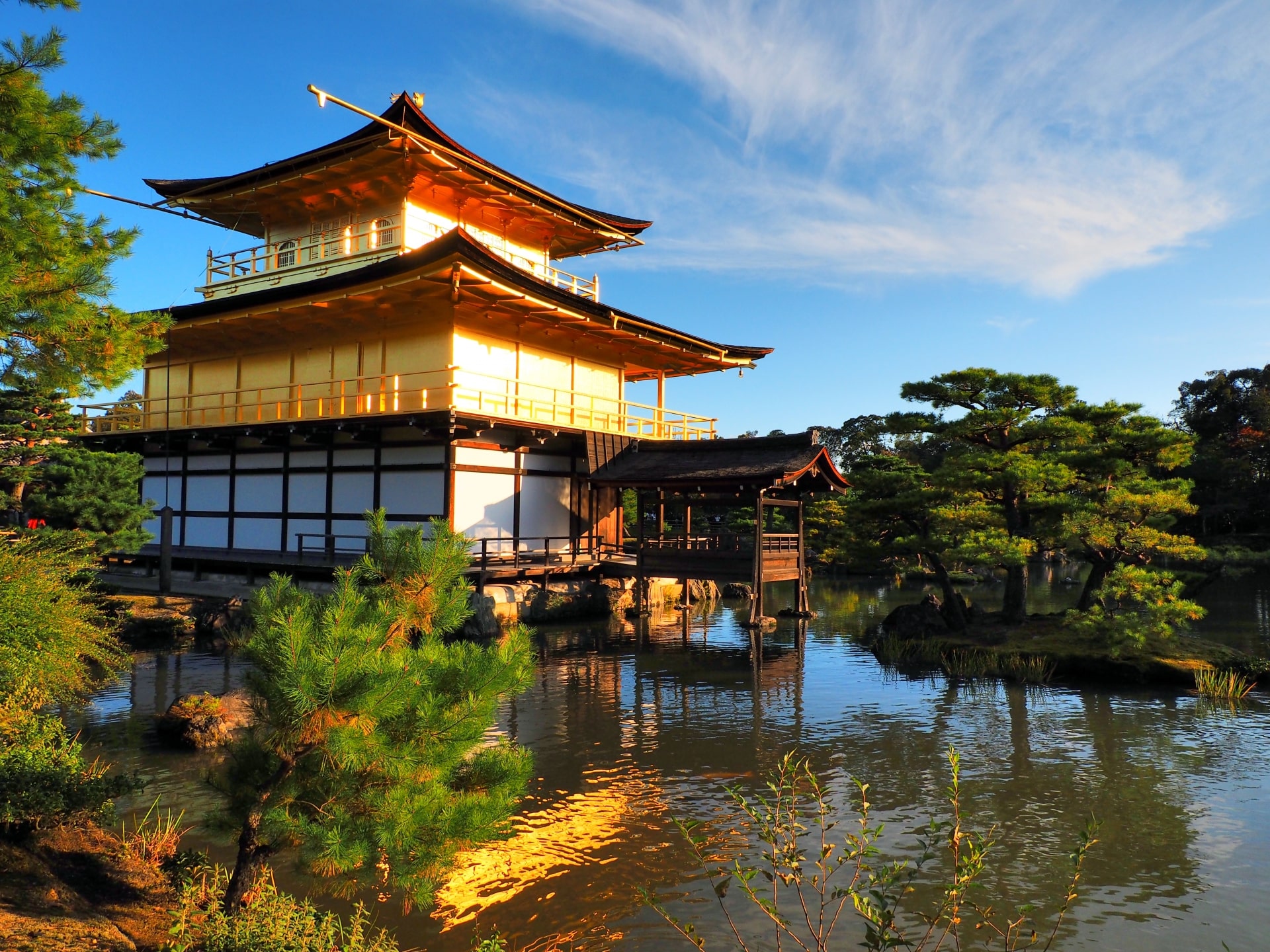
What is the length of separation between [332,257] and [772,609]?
17144 millimetres

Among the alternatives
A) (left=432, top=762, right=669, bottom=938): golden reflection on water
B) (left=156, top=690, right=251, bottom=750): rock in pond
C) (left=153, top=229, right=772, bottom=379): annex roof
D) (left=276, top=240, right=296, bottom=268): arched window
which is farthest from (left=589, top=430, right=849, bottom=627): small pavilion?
(left=276, top=240, right=296, bottom=268): arched window

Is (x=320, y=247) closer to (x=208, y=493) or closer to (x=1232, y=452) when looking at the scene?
(x=208, y=493)

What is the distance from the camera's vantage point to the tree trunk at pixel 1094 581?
52.7ft

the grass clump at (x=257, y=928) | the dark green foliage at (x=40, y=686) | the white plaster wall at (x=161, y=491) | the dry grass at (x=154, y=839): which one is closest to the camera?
the grass clump at (x=257, y=928)

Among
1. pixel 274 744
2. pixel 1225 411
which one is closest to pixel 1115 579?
pixel 274 744

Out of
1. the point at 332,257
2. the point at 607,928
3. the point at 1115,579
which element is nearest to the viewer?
the point at 607,928

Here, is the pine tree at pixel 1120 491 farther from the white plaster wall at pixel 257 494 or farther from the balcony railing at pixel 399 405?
the white plaster wall at pixel 257 494

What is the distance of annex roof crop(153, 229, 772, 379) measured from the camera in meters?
18.2

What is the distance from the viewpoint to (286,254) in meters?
25.0

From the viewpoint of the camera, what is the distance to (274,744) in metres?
4.53

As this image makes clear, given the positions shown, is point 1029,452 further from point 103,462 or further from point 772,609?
point 103,462

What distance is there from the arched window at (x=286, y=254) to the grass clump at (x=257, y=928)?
22.7m

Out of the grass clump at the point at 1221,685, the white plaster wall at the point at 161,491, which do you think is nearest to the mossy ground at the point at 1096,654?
the grass clump at the point at 1221,685

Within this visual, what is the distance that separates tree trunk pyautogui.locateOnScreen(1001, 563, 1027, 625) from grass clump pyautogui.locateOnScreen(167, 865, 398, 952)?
1536cm
